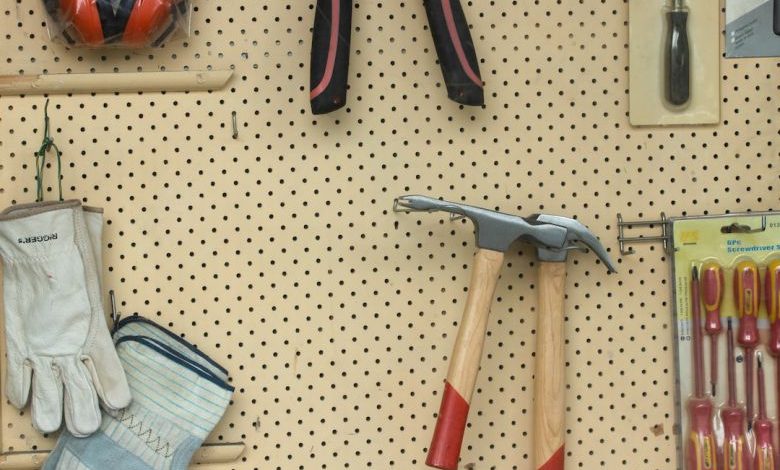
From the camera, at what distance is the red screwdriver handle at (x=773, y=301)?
1.16 meters

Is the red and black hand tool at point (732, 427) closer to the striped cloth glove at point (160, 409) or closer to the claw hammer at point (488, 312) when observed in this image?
the claw hammer at point (488, 312)

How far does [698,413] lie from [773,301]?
185 millimetres

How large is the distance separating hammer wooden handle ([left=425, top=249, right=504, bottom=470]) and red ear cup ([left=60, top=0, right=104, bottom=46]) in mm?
548

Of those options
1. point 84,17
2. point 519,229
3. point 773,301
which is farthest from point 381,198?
point 773,301

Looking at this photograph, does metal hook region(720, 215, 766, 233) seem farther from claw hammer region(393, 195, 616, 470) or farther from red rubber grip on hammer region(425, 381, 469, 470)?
red rubber grip on hammer region(425, 381, 469, 470)

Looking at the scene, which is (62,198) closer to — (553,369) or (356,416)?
(356,416)

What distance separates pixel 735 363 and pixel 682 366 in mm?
70

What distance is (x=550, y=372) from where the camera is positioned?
1156 millimetres

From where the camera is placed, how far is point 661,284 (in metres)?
1.23

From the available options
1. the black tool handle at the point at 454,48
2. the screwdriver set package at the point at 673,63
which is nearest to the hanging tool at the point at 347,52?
the black tool handle at the point at 454,48

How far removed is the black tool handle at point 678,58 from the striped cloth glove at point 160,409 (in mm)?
724

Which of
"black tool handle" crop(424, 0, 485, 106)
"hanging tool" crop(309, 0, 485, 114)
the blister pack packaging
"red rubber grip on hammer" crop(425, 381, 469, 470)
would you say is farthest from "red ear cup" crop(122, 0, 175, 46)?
"red rubber grip on hammer" crop(425, 381, 469, 470)

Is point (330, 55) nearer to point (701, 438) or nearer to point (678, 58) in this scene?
point (678, 58)

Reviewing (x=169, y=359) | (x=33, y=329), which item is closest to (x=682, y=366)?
(x=169, y=359)
